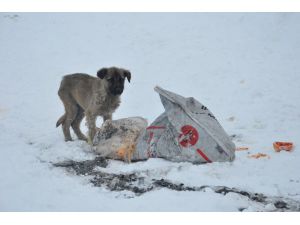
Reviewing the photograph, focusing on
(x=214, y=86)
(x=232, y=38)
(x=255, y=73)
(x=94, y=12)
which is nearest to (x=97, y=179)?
(x=214, y=86)

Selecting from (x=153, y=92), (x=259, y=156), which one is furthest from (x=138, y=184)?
(x=153, y=92)

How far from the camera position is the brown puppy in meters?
7.80

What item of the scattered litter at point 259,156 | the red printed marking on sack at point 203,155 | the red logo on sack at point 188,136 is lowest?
the scattered litter at point 259,156

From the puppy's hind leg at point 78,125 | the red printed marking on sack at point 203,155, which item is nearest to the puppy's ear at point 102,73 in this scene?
the puppy's hind leg at point 78,125

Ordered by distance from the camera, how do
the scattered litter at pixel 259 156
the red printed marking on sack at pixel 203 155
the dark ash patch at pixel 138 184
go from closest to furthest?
the dark ash patch at pixel 138 184 < the red printed marking on sack at pixel 203 155 < the scattered litter at pixel 259 156

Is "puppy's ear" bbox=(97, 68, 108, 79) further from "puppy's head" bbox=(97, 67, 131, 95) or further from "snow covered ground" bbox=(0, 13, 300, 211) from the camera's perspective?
"snow covered ground" bbox=(0, 13, 300, 211)

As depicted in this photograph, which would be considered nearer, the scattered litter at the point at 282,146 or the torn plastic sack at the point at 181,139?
the torn plastic sack at the point at 181,139

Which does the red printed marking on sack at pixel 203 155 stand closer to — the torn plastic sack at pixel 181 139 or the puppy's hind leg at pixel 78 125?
the torn plastic sack at pixel 181 139

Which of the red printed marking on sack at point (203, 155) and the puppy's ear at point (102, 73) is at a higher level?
the puppy's ear at point (102, 73)

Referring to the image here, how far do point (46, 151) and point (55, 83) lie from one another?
5115 millimetres

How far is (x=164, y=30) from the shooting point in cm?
1451

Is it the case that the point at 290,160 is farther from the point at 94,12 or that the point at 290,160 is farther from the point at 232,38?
the point at 94,12

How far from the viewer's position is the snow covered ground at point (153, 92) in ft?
17.5

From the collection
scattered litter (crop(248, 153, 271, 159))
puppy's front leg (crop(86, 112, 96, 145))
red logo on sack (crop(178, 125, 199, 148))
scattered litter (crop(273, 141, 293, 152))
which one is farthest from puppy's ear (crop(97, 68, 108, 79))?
scattered litter (crop(273, 141, 293, 152))
